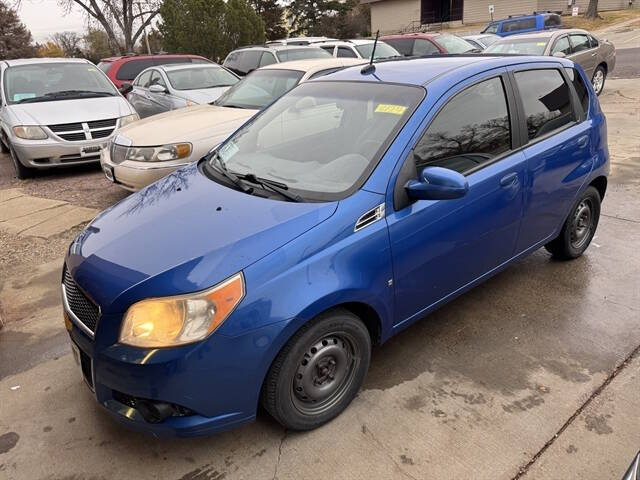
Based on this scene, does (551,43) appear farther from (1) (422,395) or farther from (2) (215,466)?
(2) (215,466)

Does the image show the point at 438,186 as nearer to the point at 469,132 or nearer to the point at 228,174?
the point at 469,132

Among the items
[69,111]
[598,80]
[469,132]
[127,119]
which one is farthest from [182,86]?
[598,80]

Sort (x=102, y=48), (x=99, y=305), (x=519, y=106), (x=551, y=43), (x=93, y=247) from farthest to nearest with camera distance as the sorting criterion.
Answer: (x=102, y=48)
(x=551, y=43)
(x=519, y=106)
(x=93, y=247)
(x=99, y=305)

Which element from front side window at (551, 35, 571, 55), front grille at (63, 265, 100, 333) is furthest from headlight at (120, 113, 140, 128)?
front side window at (551, 35, 571, 55)

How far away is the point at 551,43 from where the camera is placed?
10352mm

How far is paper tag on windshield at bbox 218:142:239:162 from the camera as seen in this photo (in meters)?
3.38

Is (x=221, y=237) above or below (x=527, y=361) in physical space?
above

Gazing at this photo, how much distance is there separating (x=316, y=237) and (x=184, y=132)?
375 centimetres

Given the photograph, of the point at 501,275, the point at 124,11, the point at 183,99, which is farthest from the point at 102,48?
the point at 501,275

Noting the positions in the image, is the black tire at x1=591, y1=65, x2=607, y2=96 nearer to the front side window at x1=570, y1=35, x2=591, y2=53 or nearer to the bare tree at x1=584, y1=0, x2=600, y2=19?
the front side window at x1=570, y1=35, x2=591, y2=53

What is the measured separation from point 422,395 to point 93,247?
186 cm

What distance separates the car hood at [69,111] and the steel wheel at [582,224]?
6.27 metres

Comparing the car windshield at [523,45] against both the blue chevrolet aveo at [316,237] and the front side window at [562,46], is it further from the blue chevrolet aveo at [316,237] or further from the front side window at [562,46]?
the blue chevrolet aveo at [316,237]

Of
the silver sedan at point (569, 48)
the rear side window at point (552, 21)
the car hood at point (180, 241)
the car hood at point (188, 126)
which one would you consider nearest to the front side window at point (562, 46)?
the silver sedan at point (569, 48)
